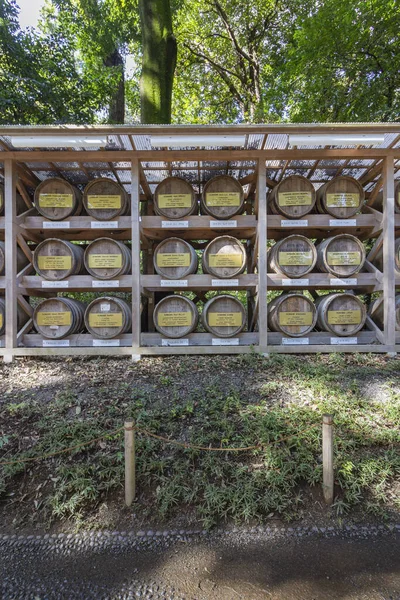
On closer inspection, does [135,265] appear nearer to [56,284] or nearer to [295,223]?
[56,284]

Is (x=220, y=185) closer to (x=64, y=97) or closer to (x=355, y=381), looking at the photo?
(x=355, y=381)

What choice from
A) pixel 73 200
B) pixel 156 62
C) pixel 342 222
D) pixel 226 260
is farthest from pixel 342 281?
pixel 156 62

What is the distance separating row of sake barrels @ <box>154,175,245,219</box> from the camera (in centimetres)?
467

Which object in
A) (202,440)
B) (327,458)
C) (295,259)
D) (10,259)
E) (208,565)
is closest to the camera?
(208,565)

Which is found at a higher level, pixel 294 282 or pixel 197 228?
pixel 197 228

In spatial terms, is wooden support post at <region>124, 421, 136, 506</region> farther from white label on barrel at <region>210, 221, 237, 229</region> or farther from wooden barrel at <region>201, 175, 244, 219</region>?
wooden barrel at <region>201, 175, 244, 219</region>

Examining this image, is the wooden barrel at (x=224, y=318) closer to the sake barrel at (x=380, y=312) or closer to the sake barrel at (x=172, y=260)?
the sake barrel at (x=172, y=260)

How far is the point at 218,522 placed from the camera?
212 cm

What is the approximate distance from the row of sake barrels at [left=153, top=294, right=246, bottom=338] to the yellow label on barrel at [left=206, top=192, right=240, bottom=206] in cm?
139

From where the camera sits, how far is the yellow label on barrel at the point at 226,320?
457 cm

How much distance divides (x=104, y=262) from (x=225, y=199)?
2049 mm

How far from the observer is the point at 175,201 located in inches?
185

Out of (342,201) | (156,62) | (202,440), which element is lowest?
(202,440)

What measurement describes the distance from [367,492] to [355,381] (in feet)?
4.87
